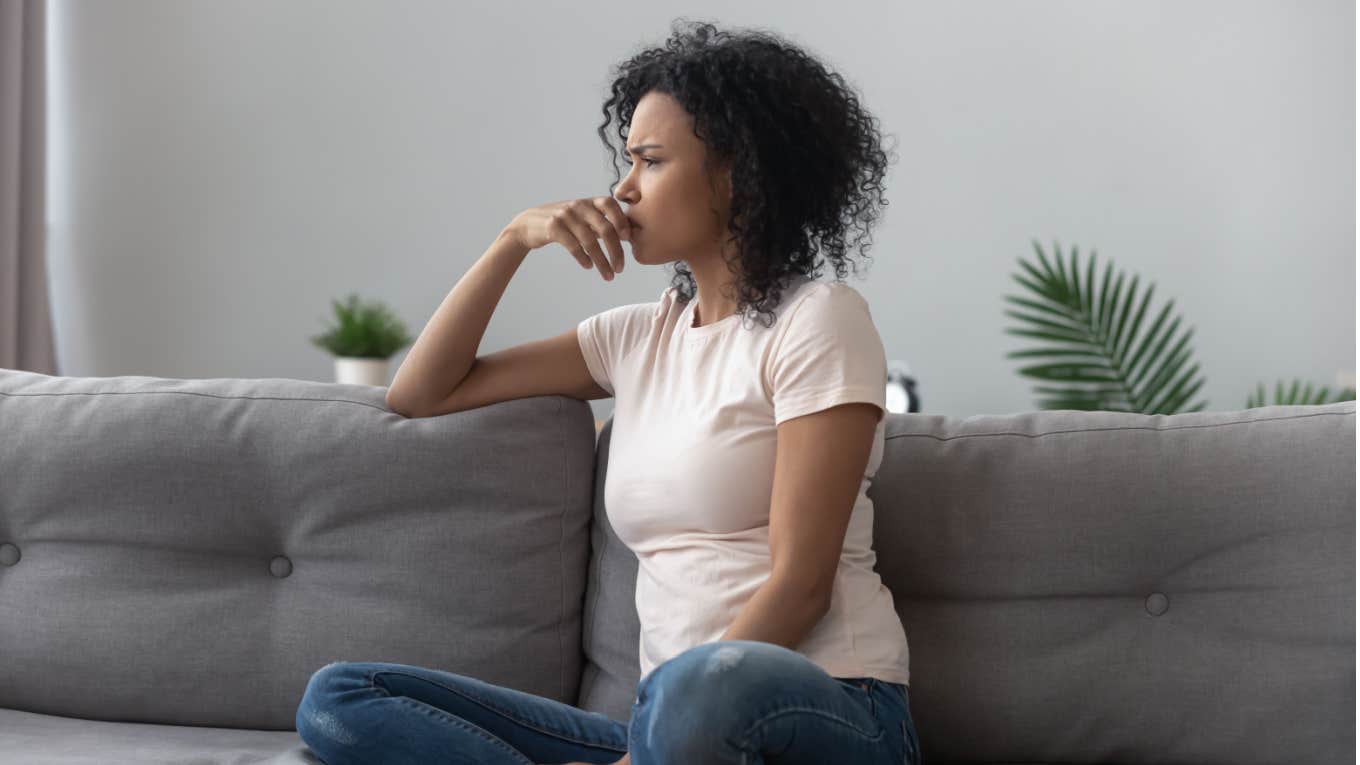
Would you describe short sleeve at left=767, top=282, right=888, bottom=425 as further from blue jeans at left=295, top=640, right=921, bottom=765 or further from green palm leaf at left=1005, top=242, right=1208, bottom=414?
green palm leaf at left=1005, top=242, right=1208, bottom=414

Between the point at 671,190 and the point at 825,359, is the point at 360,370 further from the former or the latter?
the point at 825,359

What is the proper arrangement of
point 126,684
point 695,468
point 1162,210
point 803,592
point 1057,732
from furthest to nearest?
point 1162,210
point 126,684
point 1057,732
point 695,468
point 803,592

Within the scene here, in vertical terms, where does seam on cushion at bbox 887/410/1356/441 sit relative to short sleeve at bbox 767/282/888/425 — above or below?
below

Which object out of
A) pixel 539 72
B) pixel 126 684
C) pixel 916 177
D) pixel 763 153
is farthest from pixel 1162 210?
pixel 126 684

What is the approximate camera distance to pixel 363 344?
323 centimetres

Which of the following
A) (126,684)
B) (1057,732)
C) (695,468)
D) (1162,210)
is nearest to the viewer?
(695,468)

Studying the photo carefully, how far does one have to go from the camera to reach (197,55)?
11.6ft

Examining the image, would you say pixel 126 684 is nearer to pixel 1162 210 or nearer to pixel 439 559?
pixel 439 559

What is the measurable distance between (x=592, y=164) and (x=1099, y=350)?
1.41 meters

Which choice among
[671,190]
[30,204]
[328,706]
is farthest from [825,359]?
[30,204]

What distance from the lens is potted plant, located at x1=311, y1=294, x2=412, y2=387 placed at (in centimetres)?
320

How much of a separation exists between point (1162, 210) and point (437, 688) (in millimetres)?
2694

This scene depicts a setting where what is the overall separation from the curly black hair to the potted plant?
1891 mm

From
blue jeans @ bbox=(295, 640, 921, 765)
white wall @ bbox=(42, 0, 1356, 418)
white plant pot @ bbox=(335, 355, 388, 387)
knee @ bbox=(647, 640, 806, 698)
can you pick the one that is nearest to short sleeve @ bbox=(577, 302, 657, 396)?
blue jeans @ bbox=(295, 640, 921, 765)
